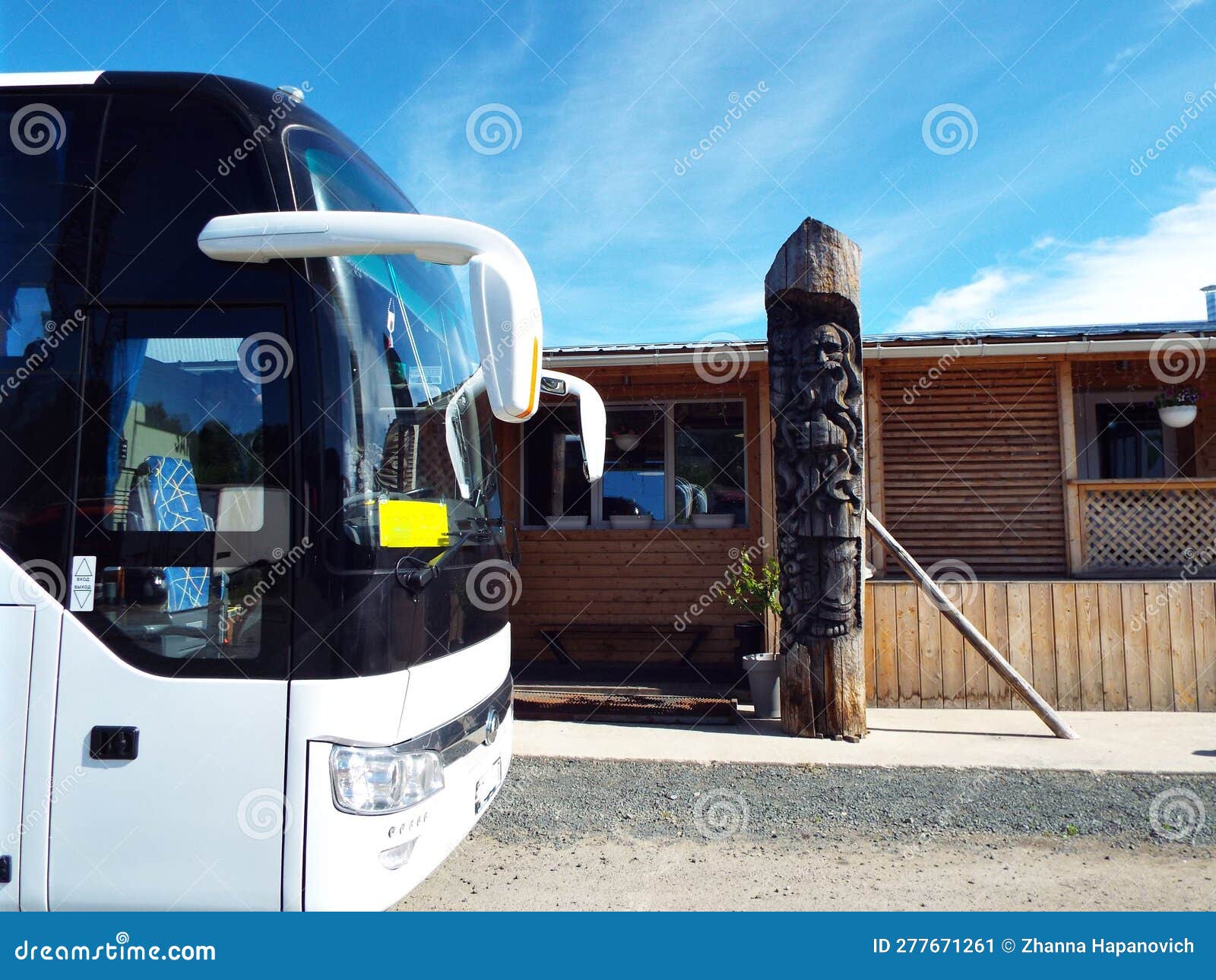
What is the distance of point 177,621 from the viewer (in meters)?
2.45

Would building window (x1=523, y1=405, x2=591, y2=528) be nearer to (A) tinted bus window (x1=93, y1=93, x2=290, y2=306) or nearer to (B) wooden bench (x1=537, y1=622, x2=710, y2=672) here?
(B) wooden bench (x1=537, y1=622, x2=710, y2=672)

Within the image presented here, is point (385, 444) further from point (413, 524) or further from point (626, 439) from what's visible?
point (626, 439)

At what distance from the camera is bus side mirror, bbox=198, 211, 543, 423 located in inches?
90.2

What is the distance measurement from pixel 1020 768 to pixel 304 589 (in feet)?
15.8

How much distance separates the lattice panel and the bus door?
27.0 ft

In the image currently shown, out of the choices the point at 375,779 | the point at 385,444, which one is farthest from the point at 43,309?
the point at 375,779

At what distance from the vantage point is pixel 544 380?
12.4 ft

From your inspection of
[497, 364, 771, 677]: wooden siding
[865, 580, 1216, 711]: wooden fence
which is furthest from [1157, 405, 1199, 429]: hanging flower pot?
[497, 364, 771, 677]: wooden siding

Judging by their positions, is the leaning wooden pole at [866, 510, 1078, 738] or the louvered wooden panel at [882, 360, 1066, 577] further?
the louvered wooden panel at [882, 360, 1066, 577]

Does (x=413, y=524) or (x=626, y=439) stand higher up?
(x=626, y=439)

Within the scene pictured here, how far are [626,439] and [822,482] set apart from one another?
151 inches

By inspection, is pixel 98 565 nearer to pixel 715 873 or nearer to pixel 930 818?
pixel 715 873

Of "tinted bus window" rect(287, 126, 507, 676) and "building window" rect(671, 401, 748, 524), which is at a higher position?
"building window" rect(671, 401, 748, 524)

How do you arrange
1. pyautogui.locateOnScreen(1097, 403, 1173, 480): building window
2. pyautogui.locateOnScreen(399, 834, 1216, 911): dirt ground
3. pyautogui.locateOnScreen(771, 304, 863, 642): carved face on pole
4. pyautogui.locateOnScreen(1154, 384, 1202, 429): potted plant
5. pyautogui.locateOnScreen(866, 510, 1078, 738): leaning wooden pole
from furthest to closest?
pyautogui.locateOnScreen(1097, 403, 1173, 480): building window < pyautogui.locateOnScreen(1154, 384, 1202, 429): potted plant < pyautogui.locateOnScreen(866, 510, 1078, 738): leaning wooden pole < pyautogui.locateOnScreen(771, 304, 863, 642): carved face on pole < pyautogui.locateOnScreen(399, 834, 1216, 911): dirt ground
